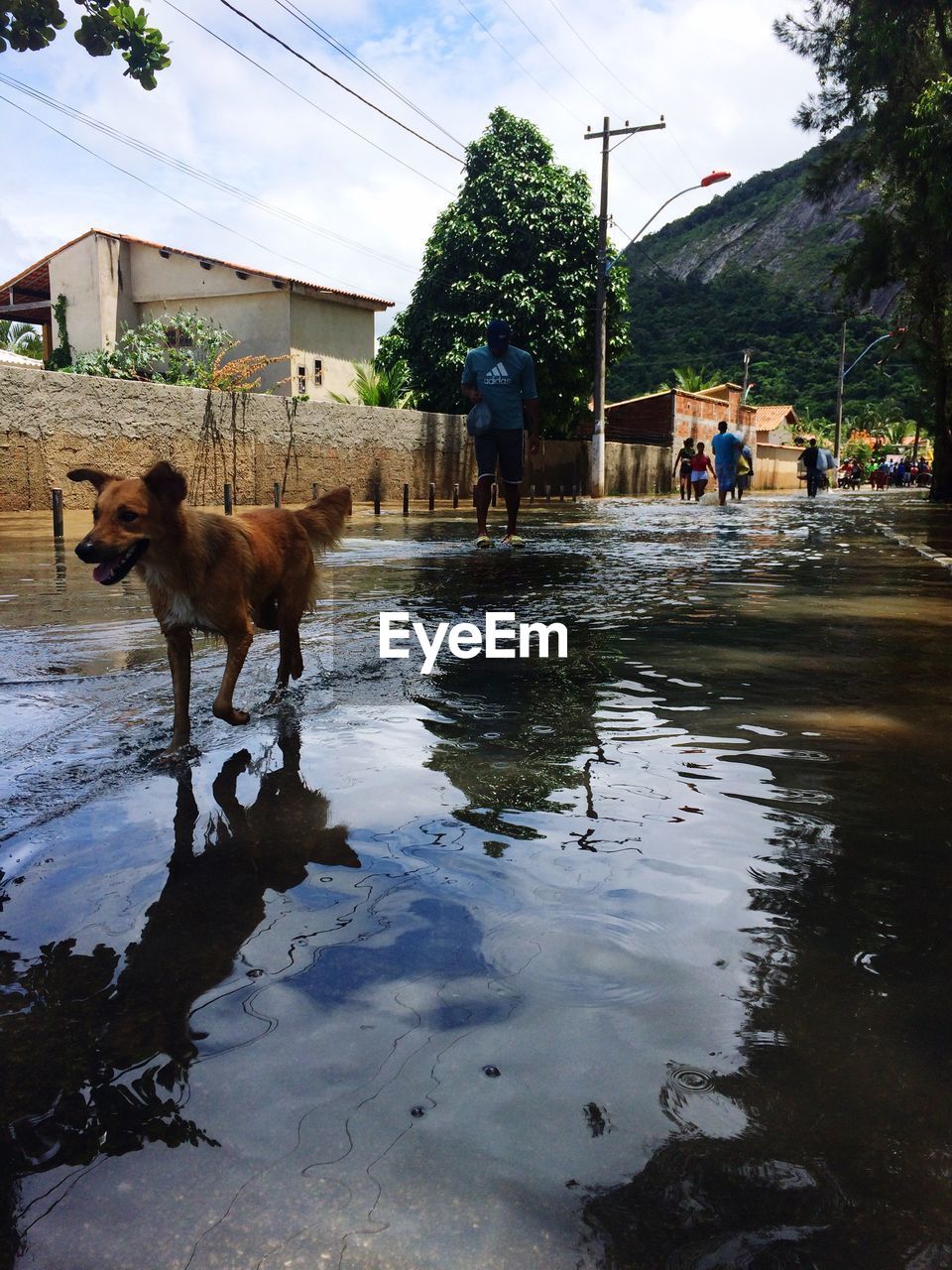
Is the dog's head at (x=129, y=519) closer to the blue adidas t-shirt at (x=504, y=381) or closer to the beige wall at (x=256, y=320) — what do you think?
→ the blue adidas t-shirt at (x=504, y=381)

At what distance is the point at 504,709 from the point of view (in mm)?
4500

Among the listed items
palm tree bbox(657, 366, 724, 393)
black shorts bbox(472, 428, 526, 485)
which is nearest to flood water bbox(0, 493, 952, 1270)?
black shorts bbox(472, 428, 526, 485)

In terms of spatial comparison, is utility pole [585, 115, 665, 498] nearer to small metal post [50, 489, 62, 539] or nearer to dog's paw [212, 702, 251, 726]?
small metal post [50, 489, 62, 539]

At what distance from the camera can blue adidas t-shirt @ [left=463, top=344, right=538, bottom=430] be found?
1164 centimetres

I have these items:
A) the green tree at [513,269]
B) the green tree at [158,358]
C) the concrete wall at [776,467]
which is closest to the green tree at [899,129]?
the green tree at [513,269]

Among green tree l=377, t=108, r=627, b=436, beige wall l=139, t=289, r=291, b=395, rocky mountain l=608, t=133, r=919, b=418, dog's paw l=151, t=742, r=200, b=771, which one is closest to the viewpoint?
dog's paw l=151, t=742, r=200, b=771

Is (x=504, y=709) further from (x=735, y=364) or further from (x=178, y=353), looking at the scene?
(x=735, y=364)

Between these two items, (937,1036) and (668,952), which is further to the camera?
(668,952)

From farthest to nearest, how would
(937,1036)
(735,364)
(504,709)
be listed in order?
1. (735,364)
2. (504,709)
3. (937,1036)

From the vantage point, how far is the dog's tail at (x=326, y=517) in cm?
513

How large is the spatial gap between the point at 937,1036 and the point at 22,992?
1.73 m

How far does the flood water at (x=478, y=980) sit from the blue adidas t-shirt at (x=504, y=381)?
733 centimetres

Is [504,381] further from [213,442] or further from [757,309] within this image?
[757,309]

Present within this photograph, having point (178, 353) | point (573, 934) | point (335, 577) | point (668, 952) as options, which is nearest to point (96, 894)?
point (573, 934)
